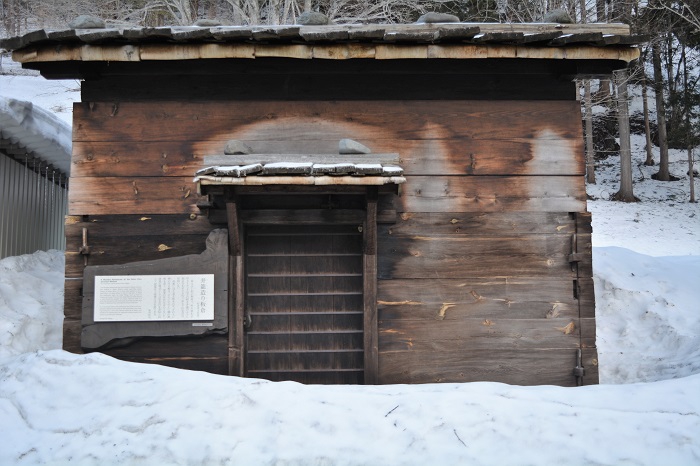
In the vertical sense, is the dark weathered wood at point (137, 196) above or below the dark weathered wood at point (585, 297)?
above

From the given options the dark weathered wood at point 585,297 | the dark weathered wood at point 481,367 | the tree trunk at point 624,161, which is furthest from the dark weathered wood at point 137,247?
the tree trunk at point 624,161

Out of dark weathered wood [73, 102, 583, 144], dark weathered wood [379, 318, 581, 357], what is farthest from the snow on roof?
dark weathered wood [379, 318, 581, 357]

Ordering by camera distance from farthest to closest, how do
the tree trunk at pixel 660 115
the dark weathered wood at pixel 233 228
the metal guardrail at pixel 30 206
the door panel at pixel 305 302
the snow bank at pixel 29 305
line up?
the tree trunk at pixel 660 115
the metal guardrail at pixel 30 206
the snow bank at pixel 29 305
the door panel at pixel 305 302
the dark weathered wood at pixel 233 228

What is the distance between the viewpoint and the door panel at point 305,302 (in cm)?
612

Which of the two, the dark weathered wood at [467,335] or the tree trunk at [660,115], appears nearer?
the dark weathered wood at [467,335]

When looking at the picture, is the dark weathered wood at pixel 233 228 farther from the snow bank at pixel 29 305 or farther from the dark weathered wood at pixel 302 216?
the snow bank at pixel 29 305

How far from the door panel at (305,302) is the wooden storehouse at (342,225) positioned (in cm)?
2

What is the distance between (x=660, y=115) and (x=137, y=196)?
20.8m

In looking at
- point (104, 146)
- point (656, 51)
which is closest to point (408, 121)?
point (104, 146)

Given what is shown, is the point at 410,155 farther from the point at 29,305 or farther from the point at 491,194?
the point at 29,305

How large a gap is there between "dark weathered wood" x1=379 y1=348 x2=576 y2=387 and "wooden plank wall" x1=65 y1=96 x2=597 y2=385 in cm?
1

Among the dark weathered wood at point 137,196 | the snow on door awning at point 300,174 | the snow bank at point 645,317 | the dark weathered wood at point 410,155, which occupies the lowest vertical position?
the snow bank at point 645,317

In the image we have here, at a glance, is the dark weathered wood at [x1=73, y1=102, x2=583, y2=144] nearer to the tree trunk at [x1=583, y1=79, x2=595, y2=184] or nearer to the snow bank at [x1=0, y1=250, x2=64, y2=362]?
the snow bank at [x1=0, y1=250, x2=64, y2=362]

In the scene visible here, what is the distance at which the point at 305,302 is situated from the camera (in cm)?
617
